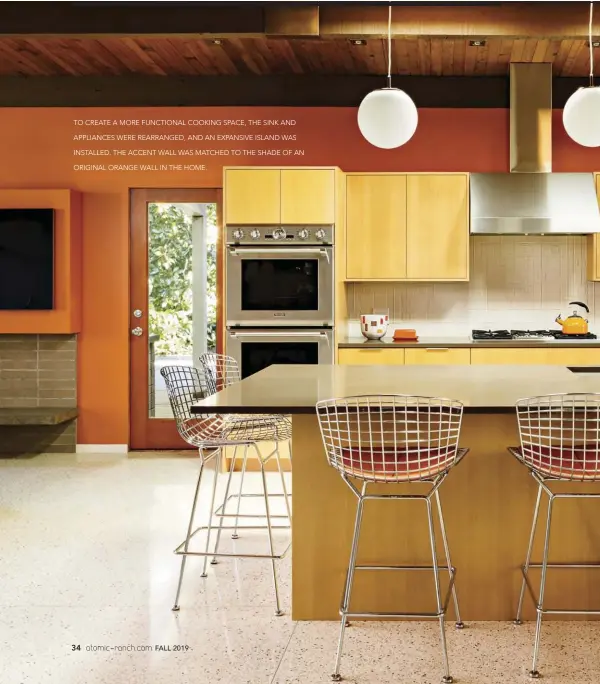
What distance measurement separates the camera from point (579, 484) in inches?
121

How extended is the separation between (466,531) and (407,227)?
3330 millimetres

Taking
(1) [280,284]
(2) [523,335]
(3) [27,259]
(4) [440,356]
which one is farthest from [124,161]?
(2) [523,335]

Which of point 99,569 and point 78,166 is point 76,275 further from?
point 99,569

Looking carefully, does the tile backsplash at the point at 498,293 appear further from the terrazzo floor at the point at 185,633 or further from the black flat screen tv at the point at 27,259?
the terrazzo floor at the point at 185,633

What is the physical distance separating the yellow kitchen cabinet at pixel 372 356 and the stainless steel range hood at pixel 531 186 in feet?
3.51

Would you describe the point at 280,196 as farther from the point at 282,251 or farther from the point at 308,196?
the point at 282,251

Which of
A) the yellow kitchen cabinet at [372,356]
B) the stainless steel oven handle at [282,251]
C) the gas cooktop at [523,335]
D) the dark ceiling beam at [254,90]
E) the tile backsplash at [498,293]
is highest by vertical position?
the dark ceiling beam at [254,90]

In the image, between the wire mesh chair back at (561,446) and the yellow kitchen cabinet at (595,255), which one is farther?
the yellow kitchen cabinet at (595,255)

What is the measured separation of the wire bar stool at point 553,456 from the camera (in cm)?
264

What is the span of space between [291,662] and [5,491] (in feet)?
10.2

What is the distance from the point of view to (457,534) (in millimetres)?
3133

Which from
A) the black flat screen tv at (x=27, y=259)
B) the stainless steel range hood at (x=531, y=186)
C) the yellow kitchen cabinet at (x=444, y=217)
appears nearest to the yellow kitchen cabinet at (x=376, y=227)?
the yellow kitchen cabinet at (x=444, y=217)

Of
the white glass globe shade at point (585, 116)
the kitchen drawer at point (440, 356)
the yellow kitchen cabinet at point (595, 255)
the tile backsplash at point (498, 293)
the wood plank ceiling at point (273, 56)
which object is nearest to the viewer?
the white glass globe shade at point (585, 116)

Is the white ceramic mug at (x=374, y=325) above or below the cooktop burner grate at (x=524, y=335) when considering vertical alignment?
above
